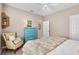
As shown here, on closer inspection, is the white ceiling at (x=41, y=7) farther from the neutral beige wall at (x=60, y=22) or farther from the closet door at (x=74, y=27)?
the closet door at (x=74, y=27)

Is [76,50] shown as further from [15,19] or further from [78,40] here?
[15,19]

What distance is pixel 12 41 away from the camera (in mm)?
1712

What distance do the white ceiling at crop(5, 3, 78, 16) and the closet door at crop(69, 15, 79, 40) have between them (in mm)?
196

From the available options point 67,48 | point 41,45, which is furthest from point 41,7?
point 67,48

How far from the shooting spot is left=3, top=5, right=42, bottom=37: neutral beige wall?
1691 mm

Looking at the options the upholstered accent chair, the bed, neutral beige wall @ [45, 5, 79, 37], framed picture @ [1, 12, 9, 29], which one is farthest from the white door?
framed picture @ [1, 12, 9, 29]

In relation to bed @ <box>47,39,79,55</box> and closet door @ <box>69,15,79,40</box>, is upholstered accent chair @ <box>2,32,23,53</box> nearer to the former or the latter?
bed @ <box>47,39,79,55</box>

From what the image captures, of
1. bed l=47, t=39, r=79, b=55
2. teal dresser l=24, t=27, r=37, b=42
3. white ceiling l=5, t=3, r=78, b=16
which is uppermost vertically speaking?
white ceiling l=5, t=3, r=78, b=16

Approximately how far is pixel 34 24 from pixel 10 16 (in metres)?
0.37

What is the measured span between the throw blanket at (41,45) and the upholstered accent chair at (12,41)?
11cm

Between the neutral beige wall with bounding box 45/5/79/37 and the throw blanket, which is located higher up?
the neutral beige wall with bounding box 45/5/79/37

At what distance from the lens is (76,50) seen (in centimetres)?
164

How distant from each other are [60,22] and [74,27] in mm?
223
